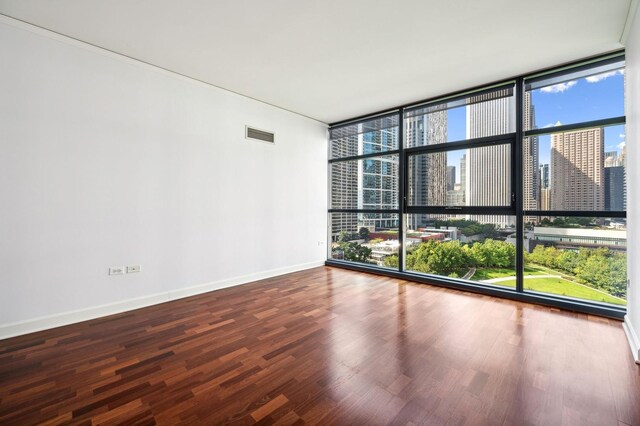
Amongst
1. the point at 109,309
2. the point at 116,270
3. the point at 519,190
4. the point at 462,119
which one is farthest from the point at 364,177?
the point at 109,309

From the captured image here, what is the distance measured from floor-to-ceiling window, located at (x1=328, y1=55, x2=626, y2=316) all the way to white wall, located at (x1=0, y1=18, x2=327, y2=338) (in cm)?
221

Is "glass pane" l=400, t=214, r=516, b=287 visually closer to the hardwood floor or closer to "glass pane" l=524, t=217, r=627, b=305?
"glass pane" l=524, t=217, r=627, b=305

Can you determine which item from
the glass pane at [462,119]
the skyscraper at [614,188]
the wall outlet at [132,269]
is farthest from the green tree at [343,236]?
the skyscraper at [614,188]

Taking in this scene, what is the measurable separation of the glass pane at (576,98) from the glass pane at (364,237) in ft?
8.34

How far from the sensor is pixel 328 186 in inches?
246

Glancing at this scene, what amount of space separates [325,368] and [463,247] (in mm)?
3362

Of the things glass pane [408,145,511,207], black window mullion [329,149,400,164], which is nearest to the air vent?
black window mullion [329,149,400,164]

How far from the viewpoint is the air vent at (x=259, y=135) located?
4.68m

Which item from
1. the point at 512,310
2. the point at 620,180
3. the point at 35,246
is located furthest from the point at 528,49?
the point at 35,246

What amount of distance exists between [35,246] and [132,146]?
143 centimetres

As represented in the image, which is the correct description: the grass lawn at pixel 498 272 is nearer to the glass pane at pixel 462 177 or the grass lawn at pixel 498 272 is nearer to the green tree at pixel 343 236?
the glass pane at pixel 462 177

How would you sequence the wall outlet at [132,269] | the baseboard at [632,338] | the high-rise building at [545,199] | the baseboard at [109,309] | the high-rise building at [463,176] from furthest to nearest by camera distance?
the high-rise building at [463,176] < the high-rise building at [545,199] < the wall outlet at [132,269] < the baseboard at [109,309] < the baseboard at [632,338]

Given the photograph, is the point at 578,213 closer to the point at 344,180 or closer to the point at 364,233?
the point at 364,233

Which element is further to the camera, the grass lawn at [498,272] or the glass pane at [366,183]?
the glass pane at [366,183]
